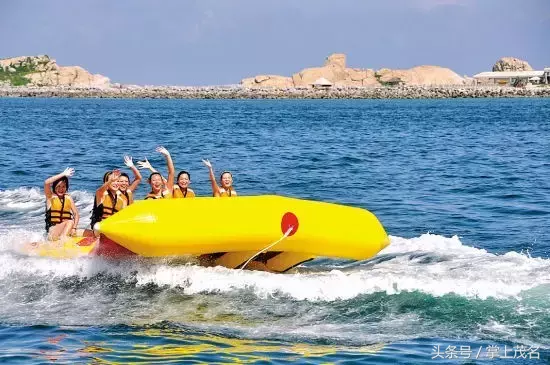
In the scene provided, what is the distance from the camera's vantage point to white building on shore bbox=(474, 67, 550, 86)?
8062 cm

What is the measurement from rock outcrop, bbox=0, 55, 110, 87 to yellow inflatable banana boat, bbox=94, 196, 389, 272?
318ft

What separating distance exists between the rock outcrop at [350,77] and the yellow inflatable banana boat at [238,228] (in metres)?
91.0

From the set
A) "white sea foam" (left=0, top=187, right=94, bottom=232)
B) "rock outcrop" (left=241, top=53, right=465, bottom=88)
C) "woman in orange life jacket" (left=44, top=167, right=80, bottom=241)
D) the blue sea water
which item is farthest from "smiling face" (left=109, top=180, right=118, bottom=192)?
"rock outcrop" (left=241, top=53, right=465, bottom=88)

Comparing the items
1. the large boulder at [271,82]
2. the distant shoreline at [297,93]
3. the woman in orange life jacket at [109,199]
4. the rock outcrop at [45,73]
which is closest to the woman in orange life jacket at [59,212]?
the woman in orange life jacket at [109,199]

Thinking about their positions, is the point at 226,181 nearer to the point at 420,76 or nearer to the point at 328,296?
the point at 328,296

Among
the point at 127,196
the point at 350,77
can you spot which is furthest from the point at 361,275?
the point at 350,77

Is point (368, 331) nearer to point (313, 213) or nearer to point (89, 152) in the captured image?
point (313, 213)

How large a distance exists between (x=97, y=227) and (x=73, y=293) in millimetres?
622

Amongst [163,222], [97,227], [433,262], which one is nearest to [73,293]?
[97,227]

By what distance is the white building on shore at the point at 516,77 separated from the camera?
265ft

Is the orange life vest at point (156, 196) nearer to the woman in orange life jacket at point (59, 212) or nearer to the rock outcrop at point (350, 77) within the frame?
the woman in orange life jacket at point (59, 212)

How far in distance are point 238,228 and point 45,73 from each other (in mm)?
100213

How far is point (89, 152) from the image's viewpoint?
69.5 ft

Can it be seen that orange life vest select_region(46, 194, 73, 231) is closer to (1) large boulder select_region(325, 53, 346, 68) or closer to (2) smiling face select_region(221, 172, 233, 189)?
(2) smiling face select_region(221, 172, 233, 189)
